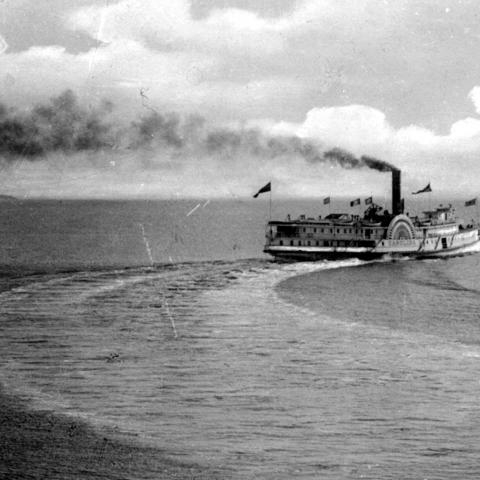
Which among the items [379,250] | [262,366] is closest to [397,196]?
[379,250]

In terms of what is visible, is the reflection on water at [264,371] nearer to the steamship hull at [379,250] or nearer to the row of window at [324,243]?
the steamship hull at [379,250]

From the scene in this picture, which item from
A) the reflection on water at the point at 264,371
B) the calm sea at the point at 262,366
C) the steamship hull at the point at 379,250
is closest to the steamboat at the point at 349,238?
the steamship hull at the point at 379,250

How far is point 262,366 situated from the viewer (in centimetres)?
3042

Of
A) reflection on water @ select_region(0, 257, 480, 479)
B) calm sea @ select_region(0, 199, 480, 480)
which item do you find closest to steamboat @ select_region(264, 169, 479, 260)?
calm sea @ select_region(0, 199, 480, 480)

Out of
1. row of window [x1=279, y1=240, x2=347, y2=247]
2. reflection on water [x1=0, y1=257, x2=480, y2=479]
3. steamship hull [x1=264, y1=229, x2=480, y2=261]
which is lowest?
reflection on water [x1=0, y1=257, x2=480, y2=479]

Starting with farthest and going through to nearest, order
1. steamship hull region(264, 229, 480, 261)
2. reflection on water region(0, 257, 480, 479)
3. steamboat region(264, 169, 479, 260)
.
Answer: steamboat region(264, 169, 479, 260)
steamship hull region(264, 229, 480, 261)
reflection on water region(0, 257, 480, 479)

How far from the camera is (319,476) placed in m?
18.6

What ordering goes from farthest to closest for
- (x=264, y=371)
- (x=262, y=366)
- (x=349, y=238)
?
(x=349, y=238)
(x=262, y=366)
(x=264, y=371)

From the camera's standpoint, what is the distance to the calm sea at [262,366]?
20.7 metres

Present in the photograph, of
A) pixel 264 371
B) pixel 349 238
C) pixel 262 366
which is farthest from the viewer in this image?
pixel 349 238

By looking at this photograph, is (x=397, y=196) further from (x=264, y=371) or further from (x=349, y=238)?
(x=264, y=371)

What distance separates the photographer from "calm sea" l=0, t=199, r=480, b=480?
2067cm

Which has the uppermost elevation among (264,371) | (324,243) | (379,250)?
(324,243)

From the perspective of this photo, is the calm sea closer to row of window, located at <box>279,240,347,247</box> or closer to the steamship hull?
the steamship hull
